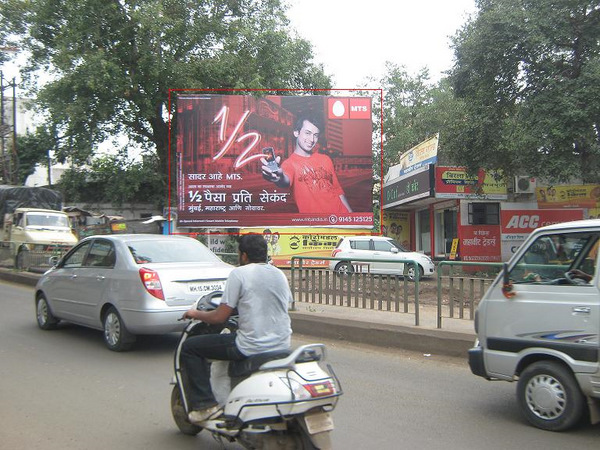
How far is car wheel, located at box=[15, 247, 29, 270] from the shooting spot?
16720 mm

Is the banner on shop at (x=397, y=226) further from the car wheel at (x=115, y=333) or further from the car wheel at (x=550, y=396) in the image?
the car wheel at (x=550, y=396)

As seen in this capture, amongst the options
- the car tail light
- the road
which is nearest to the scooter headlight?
the road

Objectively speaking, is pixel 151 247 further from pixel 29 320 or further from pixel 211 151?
pixel 211 151

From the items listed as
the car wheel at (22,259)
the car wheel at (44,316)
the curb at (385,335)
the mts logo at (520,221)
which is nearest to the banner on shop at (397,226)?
the mts logo at (520,221)

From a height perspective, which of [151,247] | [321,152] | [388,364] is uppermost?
[321,152]

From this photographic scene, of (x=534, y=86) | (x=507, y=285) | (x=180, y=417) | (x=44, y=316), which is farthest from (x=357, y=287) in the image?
(x=534, y=86)

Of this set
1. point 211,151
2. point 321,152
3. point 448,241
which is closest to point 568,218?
point 448,241

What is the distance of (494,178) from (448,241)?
5158mm

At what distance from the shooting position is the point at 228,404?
3.60 metres

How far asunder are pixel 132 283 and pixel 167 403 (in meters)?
2.22

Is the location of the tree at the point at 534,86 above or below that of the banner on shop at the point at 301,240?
above

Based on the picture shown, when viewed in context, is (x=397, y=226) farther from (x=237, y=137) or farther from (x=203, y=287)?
(x=203, y=287)

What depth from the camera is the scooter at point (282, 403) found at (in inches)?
128

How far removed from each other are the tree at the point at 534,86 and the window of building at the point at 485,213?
12.2 feet
